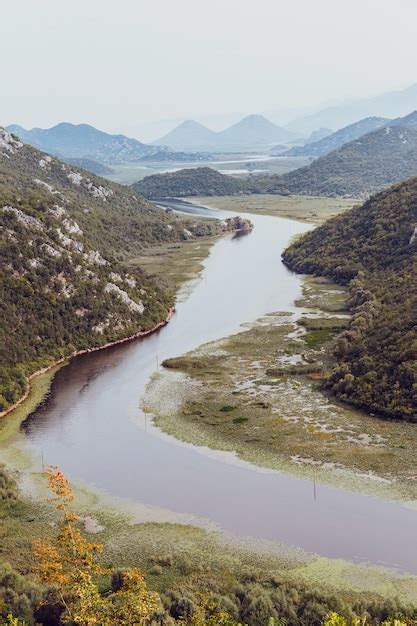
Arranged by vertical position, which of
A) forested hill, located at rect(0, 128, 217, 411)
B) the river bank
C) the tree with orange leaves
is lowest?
the river bank

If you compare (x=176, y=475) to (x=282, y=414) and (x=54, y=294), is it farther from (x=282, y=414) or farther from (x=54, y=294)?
(x=54, y=294)

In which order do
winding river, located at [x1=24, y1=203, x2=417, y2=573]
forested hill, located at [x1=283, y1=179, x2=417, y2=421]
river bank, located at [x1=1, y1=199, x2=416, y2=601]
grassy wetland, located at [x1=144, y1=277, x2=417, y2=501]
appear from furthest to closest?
forested hill, located at [x1=283, y1=179, x2=417, y2=421]
grassy wetland, located at [x1=144, y1=277, x2=417, y2=501]
winding river, located at [x1=24, y1=203, x2=417, y2=573]
river bank, located at [x1=1, y1=199, x2=416, y2=601]

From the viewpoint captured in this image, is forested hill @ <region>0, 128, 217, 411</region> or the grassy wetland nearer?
the grassy wetland

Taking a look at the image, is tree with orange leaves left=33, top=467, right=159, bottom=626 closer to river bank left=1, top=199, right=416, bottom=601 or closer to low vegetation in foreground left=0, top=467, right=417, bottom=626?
low vegetation in foreground left=0, top=467, right=417, bottom=626

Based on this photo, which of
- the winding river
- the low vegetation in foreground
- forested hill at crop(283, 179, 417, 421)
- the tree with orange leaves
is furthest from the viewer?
forested hill at crop(283, 179, 417, 421)

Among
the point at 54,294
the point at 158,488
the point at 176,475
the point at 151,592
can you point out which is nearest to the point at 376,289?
the point at 54,294

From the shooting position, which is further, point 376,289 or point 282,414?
point 376,289

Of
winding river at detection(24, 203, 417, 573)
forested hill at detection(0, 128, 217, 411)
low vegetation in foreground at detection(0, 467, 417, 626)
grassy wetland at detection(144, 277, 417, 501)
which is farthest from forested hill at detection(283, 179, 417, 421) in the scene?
forested hill at detection(0, 128, 217, 411)
